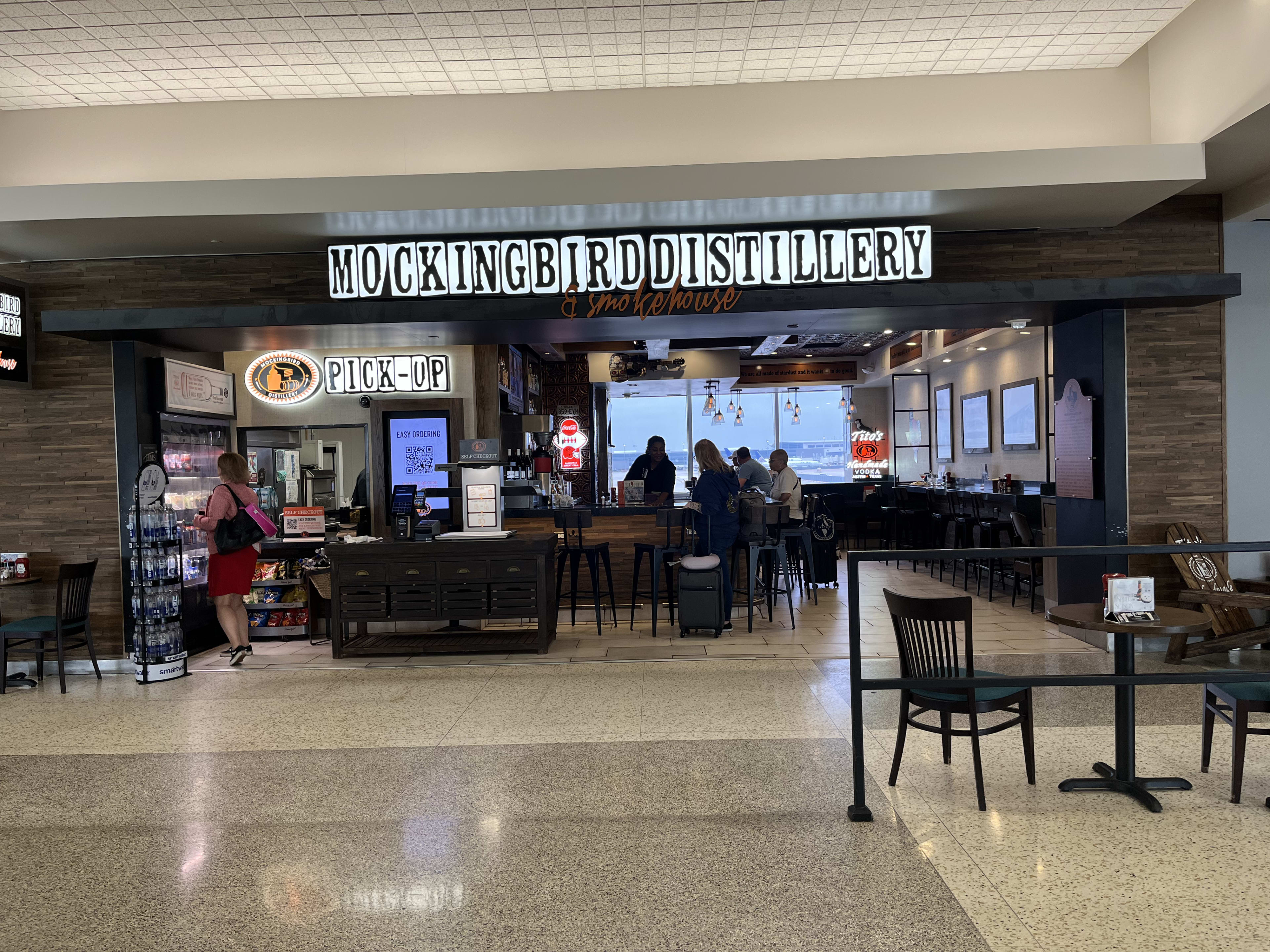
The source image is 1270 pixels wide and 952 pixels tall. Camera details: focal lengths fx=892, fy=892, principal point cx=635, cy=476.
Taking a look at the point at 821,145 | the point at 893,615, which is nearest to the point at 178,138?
the point at 821,145

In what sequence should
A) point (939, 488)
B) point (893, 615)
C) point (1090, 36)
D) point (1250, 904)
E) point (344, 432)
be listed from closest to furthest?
point (1250, 904) → point (893, 615) → point (1090, 36) → point (344, 432) → point (939, 488)

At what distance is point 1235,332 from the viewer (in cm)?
654

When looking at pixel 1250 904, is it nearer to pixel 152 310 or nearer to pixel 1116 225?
pixel 1116 225

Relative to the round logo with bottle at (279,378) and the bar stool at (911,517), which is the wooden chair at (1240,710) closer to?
the round logo with bottle at (279,378)

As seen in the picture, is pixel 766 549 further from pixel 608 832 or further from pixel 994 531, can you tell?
pixel 608 832

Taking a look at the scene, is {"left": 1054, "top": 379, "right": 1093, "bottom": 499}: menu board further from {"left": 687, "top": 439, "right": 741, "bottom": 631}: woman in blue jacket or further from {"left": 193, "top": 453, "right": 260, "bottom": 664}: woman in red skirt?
{"left": 193, "top": 453, "right": 260, "bottom": 664}: woman in red skirt

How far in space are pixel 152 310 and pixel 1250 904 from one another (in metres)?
6.87

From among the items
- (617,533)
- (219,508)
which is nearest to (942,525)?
(617,533)

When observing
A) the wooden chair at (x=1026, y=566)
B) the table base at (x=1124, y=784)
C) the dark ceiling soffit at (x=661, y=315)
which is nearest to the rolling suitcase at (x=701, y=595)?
the dark ceiling soffit at (x=661, y=315)

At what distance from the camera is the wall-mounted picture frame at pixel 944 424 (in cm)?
1448

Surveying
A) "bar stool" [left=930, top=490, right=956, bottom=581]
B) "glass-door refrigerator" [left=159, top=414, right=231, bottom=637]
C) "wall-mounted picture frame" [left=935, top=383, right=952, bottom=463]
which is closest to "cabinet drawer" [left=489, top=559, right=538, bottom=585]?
"glass-door refrigerator" [left=159, top=414, right=231, bottom=637]

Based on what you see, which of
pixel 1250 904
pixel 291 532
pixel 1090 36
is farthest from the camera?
pixel 291 532

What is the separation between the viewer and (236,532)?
6734 mm

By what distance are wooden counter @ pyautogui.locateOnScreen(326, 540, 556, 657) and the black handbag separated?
577mm
